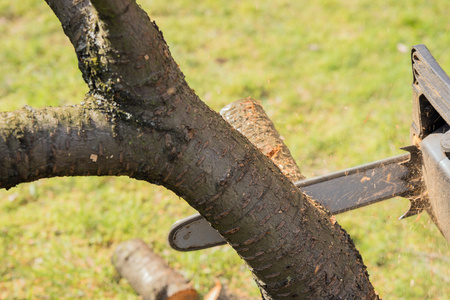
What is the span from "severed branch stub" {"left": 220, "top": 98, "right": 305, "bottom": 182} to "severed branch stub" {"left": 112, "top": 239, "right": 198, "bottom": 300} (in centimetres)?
115

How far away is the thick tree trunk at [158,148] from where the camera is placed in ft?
3.47

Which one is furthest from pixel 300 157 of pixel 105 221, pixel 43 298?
pixel 43 298

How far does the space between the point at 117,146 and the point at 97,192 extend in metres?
2.66

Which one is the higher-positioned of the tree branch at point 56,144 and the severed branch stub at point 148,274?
the tree branch at point 56,144

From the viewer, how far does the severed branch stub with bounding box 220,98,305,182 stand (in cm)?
200

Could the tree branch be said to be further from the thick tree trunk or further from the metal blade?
the metal blade

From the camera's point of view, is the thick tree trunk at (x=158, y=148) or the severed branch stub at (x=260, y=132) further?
the severed branch stub at (x=260, y=132)

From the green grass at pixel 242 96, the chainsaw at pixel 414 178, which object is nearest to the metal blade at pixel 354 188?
the chainsaw at pixel 414 178

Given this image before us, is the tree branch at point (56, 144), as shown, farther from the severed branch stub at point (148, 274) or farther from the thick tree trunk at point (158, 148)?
the severed branch stub at point (148, 274)

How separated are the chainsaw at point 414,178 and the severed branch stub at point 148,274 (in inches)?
38.8

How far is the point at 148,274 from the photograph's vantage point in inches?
110

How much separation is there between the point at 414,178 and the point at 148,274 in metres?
1.76

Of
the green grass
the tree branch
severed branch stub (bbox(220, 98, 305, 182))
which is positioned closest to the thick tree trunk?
the tree branch

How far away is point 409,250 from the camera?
3.11 m
